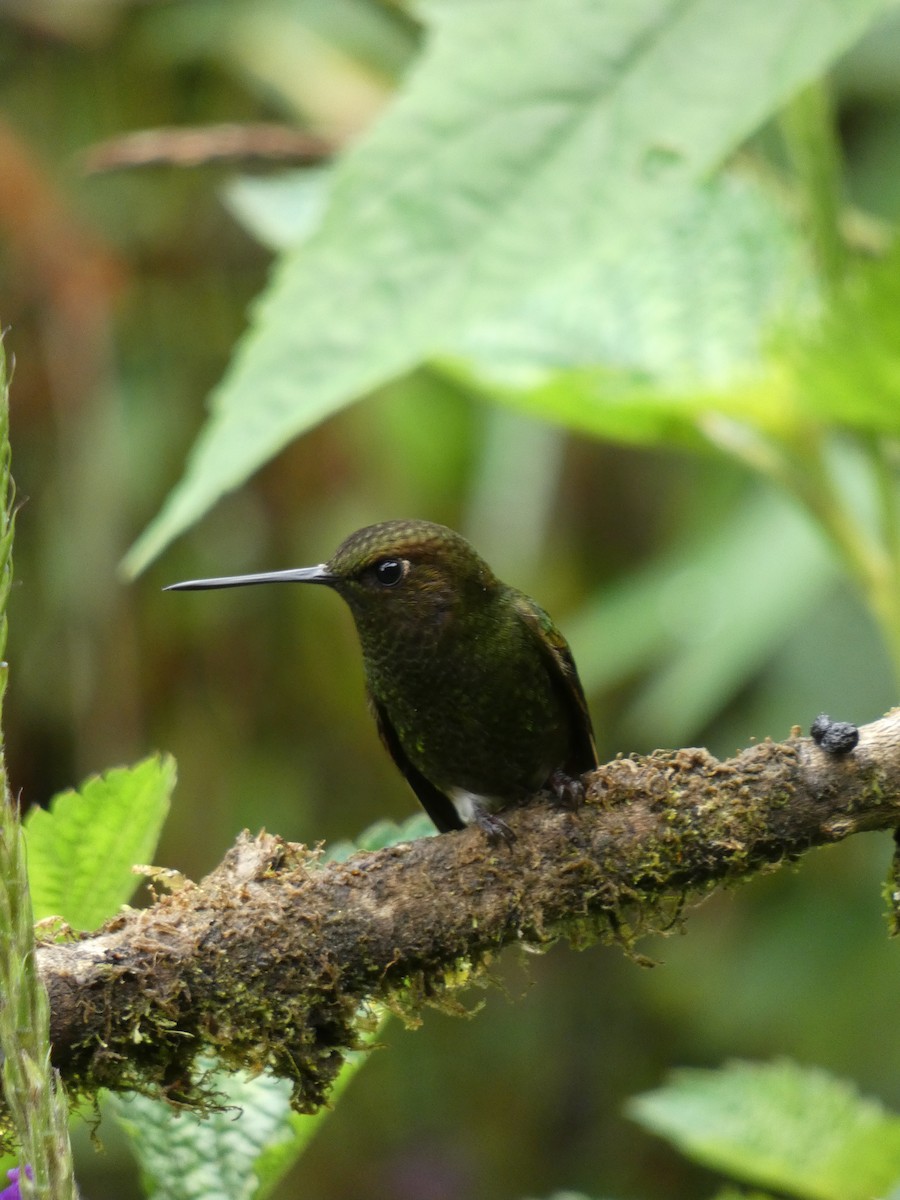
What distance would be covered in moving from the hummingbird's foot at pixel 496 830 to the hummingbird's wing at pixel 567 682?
2.20 feet

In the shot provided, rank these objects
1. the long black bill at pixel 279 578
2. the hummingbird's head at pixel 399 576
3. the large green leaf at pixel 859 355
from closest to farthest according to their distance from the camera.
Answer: the large green leaf at pixel 859 355
the long black bill at pixel 279 578
the hummingbird's head at pixel 399 576

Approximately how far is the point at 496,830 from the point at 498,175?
3.03 ft

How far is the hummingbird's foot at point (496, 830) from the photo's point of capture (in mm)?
2080

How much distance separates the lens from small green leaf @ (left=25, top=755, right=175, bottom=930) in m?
1.71

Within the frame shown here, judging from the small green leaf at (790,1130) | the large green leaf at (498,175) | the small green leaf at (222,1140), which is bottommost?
the small green leaf at (790,1130)

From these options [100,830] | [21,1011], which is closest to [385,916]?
[100,830]

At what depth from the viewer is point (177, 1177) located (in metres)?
1.76

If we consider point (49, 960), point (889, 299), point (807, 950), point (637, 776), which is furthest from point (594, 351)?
point (807, 950)

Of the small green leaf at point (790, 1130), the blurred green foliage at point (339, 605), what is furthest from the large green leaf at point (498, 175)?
the blurred green foliage at point (339, 605)

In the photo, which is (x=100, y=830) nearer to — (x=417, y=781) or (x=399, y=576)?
(x=399, y=576)

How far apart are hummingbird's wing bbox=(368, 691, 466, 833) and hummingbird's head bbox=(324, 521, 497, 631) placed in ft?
0.89

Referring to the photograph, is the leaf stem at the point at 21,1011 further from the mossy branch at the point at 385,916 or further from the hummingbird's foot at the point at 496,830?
the hummingbird's foot at the point at 496,830

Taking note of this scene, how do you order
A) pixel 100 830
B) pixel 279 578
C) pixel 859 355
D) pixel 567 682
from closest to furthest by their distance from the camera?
pixel 100 830
pixel 859 355
pixel 279 578
pixel 567 682

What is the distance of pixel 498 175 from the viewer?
6.19ft
